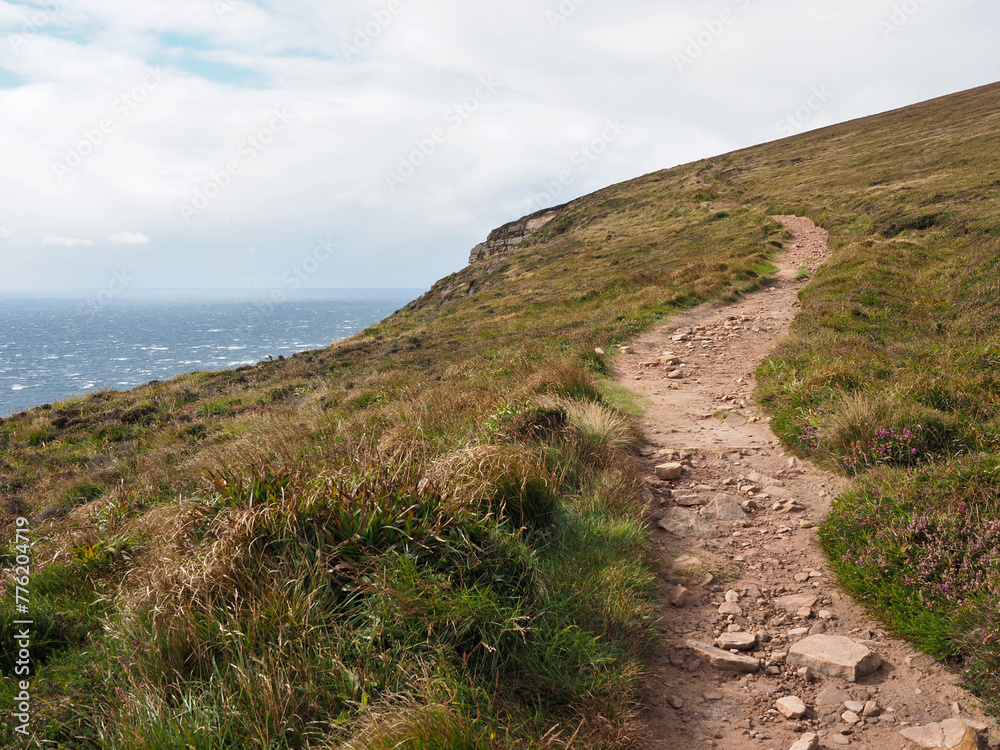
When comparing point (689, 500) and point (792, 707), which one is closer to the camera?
point (792, 707)

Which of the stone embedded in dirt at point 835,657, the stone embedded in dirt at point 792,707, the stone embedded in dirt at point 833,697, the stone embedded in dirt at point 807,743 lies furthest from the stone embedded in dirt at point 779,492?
the stone embedded in dirt at point 807,743

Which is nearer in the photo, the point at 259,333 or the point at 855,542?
the point at 855,542

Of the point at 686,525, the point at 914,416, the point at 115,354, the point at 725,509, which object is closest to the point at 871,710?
the point at 686,525

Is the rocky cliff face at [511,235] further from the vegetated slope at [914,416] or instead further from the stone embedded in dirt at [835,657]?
the stone embedded in dirt at [835,657]

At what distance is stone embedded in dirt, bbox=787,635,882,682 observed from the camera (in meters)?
3.15

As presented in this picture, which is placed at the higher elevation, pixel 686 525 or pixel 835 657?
pixel 686 525

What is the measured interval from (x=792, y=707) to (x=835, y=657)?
518 mm

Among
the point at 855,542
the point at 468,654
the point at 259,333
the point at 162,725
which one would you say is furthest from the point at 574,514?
the point at 259,333

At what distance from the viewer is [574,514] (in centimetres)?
457

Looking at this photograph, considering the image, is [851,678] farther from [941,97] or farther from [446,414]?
[941,97]

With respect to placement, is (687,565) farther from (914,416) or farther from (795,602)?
(914,416)

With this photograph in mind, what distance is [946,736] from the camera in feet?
8.64

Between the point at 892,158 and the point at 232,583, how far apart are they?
53.6 meters

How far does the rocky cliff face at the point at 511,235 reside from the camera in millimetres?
68312
